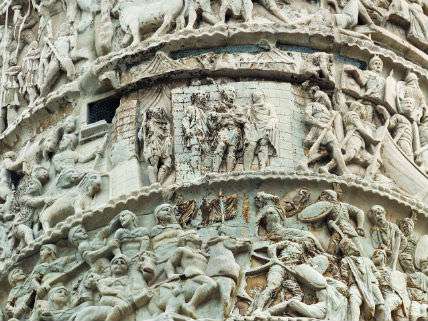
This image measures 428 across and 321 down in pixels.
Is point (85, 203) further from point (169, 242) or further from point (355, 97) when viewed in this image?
point (355, 97)

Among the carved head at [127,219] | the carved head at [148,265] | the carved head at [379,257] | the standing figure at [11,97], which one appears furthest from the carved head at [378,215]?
the standing figure at [11,97]

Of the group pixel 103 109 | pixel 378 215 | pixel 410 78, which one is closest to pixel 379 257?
pixel 378 215

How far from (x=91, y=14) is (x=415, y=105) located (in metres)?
3.98

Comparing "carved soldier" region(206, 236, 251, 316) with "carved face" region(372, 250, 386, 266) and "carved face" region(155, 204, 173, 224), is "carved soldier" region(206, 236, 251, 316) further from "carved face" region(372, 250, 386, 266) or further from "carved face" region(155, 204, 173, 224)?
"carved face" region(372, 250, 386, 266)

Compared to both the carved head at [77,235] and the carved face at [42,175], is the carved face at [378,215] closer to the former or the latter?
the carved head at [77,235]

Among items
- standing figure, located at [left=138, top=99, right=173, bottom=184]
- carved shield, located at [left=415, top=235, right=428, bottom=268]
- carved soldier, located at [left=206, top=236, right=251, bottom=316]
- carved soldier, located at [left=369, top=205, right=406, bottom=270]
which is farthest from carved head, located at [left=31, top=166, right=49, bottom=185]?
carved shield, located at [left=415, top=235, right=428, bottom=268]

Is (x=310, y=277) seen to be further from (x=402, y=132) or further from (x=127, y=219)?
(x=402, y=132)

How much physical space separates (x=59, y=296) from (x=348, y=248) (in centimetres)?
286

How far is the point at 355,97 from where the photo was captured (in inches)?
646

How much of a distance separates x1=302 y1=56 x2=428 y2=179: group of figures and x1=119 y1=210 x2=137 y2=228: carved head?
6.00 feet

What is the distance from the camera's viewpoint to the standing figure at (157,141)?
1535cm

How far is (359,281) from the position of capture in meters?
14.2

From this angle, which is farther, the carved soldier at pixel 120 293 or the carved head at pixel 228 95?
the carved head at pixel 228 95

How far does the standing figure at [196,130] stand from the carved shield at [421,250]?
236 cm
